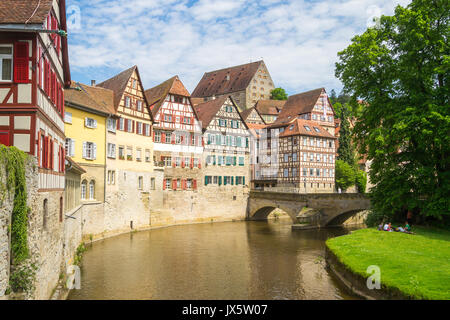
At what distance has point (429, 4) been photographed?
1962 centimetres

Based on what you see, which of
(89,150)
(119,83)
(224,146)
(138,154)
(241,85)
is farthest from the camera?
(241,85)

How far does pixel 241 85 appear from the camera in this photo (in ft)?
245

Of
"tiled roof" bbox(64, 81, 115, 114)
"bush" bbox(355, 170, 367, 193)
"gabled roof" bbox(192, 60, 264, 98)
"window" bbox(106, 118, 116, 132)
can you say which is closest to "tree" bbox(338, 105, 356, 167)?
"bush" bbox(355, 170, 367, 193)

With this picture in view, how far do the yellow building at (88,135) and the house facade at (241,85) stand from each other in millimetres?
46939

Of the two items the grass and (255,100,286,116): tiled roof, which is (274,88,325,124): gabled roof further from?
the grass

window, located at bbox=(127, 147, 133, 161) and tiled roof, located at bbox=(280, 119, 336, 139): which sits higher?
tiled roof, located at bbox=(280, 119, 336, 139)

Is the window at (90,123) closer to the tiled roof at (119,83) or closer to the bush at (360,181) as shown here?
the tiled roof at (119,83)

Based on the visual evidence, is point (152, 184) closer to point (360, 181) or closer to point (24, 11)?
point (24, 11)

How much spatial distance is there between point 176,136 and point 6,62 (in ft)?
A: 86.4

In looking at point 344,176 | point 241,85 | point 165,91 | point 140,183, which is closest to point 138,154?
point 140,183

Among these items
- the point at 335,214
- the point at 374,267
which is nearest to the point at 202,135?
the point at 335,214

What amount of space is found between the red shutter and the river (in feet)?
25.8

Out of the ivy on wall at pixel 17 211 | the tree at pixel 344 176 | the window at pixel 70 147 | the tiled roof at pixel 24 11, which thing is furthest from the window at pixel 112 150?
the tree at pixel 344 176

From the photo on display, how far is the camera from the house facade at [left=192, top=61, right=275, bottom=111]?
73.8 meters
